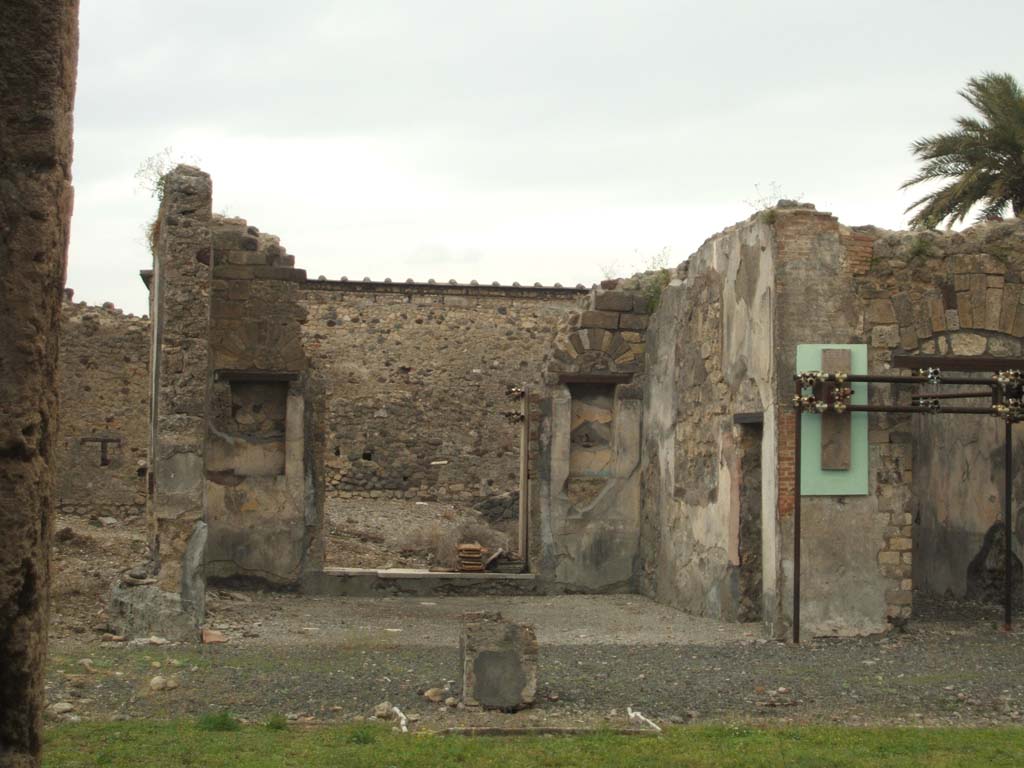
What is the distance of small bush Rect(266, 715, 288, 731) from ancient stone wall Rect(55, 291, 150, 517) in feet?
48.1

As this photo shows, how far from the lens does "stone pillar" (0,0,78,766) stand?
2787 mm

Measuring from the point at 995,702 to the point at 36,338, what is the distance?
6.59 metres

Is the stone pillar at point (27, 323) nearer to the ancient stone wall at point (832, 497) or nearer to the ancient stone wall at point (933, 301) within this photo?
the ancient stone wall at point (832, 497)

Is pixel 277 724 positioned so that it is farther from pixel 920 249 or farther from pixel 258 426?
pixel 258 426

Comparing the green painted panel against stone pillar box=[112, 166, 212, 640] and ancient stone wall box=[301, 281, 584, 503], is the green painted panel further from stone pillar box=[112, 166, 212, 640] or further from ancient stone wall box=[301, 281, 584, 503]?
ancient stone wall box=[301, 281, 584, 503]

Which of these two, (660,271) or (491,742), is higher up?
(660,271)

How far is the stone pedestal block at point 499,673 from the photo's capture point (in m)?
7.33

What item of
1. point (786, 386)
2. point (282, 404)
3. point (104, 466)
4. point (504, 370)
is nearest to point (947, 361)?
point (786, 386)

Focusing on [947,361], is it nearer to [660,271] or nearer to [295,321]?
[660,271]

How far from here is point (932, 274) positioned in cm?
1078

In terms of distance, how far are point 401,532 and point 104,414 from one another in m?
5.17

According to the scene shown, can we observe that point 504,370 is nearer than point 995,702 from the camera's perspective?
No

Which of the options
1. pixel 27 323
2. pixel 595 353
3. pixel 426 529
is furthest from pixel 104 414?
pixel 27 323

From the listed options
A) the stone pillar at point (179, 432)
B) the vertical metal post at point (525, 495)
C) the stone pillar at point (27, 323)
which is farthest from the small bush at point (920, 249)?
the stone pillar at point (27, 323)
